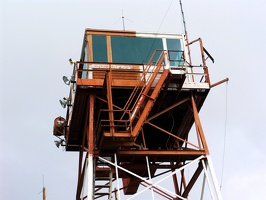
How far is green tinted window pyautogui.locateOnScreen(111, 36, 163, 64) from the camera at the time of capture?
24484mm

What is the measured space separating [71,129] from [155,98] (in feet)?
21.6

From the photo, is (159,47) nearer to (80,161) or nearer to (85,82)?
(85,82)

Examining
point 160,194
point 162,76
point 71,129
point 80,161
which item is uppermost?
point 162,76

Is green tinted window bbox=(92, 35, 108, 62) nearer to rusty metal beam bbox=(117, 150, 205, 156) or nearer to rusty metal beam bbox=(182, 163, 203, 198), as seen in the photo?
rusty metal beam bbox=(117, 150, 205, 156)

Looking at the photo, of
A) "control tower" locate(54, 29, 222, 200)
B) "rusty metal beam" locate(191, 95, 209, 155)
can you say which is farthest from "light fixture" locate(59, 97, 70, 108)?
"rusty metal beam" locate(191, 95, 209, 155)

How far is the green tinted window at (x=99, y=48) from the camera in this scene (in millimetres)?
24125

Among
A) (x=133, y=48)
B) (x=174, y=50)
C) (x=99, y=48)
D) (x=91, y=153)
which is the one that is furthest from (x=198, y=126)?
(x=99, y=48)

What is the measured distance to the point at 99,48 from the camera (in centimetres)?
2445

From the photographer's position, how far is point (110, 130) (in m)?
19.9

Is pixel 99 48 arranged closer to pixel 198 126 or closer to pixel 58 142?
pixel 198 126

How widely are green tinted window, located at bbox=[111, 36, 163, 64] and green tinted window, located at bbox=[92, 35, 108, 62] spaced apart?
47 cm

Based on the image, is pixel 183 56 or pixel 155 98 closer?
pixel 155 98

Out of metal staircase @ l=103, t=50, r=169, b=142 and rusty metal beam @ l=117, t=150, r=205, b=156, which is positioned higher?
metal staircase @ l=103, t=50, r=169, b=142

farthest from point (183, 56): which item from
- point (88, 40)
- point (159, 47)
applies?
point (88, 40)
